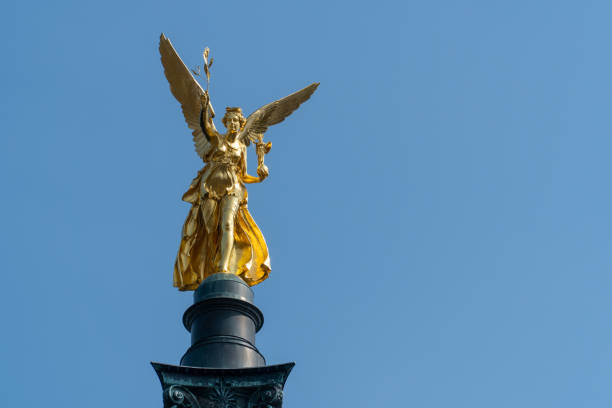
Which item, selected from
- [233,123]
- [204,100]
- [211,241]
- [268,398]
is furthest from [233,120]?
[268,398]

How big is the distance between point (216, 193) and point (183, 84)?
10.6ft

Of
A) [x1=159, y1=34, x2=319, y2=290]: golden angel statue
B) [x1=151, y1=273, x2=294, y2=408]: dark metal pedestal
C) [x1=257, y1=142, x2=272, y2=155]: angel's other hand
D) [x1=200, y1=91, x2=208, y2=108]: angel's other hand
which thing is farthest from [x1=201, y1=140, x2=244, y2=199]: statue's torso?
[x1=151, y1=273, x2=294, y2=408]: dark metal pedestal

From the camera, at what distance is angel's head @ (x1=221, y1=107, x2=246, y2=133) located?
22.5m

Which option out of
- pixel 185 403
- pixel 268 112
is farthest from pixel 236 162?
pixel 185 403

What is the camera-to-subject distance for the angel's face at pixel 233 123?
22.5 metres

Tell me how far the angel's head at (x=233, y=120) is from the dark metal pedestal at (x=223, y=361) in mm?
4151

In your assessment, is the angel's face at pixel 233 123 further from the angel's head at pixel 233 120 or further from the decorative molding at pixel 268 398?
the decorative molding at pixel 268 398

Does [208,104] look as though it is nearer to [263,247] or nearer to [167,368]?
[263,247]

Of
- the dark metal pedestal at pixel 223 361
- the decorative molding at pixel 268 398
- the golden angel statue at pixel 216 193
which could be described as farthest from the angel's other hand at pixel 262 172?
the decorative molding at pixel 268 398

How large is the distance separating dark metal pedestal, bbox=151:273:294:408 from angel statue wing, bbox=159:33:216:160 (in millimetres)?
5137

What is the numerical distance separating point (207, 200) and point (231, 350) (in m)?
4.61

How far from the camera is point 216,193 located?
21422mm

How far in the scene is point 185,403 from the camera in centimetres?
1614

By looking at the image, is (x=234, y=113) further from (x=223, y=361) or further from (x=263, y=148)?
(x=223, y=361)
